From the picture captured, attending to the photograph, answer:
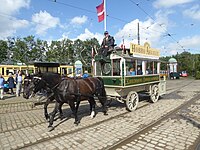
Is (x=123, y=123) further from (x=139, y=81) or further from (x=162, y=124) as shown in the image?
(x=139, y=81)

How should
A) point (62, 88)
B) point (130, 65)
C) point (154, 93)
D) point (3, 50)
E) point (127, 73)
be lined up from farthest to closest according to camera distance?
point (3, 50), point (154, 93), point (130, 65), point (127, 73), point (62, 88)

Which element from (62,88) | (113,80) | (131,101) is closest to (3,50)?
(113,80)

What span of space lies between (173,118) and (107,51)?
13.7 ft

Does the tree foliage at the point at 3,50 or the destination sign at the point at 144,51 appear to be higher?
the tree foliage at the point at 3,50

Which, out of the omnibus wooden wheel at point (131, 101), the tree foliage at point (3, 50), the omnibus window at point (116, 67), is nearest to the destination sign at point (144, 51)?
the omnibus window at point (116, 67)

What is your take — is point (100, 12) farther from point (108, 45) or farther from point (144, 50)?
point (108, 45)

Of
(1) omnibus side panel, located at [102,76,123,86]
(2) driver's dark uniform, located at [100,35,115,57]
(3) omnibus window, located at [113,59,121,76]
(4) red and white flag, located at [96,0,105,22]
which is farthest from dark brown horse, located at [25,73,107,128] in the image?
(4) red and white flag, located at [96,0,105,22]

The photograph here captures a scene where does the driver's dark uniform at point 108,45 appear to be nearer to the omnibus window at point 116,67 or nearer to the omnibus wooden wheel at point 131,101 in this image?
the omnibus window at point 116,67

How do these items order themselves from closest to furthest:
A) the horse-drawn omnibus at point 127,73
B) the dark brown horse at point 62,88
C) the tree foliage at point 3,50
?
the dark brown horse at point 62,88 → the horse-drawn omnibus at point 127,73 → the tree foliage at point 3,50

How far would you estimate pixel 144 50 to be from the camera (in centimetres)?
1004

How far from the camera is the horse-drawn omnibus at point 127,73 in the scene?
8.44 metres

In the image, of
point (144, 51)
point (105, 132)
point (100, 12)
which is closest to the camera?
point (105, 132)

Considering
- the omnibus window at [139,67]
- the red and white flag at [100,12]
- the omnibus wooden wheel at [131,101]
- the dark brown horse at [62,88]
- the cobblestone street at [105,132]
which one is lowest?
the cobblestone street at [105,132]

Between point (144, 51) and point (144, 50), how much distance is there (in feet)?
0.18
